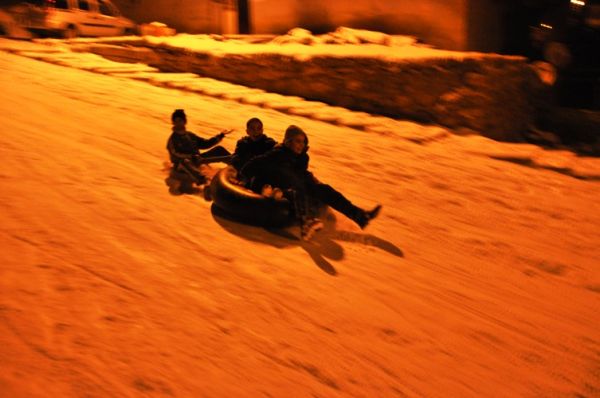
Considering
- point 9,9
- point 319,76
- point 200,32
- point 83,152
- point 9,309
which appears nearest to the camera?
point 9,309

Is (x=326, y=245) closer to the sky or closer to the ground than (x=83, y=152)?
closer to the ground

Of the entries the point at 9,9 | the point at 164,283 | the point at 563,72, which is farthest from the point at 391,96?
the point at 9,9

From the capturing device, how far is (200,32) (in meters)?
13.9

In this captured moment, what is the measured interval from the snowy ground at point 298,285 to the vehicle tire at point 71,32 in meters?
9.81

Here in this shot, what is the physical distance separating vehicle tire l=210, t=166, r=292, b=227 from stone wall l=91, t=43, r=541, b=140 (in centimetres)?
439

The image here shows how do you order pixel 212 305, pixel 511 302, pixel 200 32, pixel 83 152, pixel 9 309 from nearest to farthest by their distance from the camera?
pixel 9 309
pixel 212 305
pixel 511 302
pixel 83 152
pixel 200 32

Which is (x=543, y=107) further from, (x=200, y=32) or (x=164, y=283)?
(x=200, y=32)

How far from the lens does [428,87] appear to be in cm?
793

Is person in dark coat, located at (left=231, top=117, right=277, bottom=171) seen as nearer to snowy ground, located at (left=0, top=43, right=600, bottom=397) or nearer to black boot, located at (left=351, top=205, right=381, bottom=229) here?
snowy ground, located at (left=0, top=43, right=600, bottom=397)

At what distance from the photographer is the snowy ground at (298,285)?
8.80 ft

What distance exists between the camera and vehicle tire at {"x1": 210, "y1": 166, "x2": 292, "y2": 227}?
168 inches

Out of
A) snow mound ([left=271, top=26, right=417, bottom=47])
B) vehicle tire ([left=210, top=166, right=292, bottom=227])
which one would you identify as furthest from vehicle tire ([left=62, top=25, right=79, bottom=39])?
vehicle tire ([left=210, top=166, right=292, bottom=227])

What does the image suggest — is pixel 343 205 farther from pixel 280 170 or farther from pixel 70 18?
pixel 70 18

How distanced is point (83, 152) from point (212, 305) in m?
3.33
